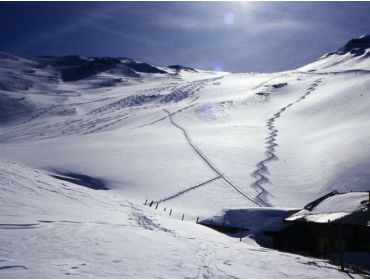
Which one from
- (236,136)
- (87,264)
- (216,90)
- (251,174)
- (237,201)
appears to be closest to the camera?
(87,264)

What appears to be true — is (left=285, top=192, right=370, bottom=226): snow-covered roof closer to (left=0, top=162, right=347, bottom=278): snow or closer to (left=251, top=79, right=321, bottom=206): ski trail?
(left=251, top=79, right=321, bottom=206): ski trail

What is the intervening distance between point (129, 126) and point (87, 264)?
52.4 meters

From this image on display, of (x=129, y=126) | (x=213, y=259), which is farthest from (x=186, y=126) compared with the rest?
(x=213, y=259)

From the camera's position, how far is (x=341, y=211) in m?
22.5

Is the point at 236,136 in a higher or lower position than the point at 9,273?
higher

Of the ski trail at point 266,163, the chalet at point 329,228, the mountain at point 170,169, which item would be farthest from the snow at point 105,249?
the ski trail at point 266,163

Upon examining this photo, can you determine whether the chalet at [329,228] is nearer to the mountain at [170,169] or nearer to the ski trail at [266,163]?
the mountain at [170,169]

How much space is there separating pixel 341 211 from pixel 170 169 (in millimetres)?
18515

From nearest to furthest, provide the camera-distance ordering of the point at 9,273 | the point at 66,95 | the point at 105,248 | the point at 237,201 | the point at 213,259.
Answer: the point at 9,273 < the point at 105,248 < the point at 213,259 < the point at 237,201 < the point at 66,95

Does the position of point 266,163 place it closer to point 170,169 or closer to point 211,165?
point 211,165

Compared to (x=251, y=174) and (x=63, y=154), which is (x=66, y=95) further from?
(x=251, y=174)

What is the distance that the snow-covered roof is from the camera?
20828mm

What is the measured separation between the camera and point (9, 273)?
7.99m

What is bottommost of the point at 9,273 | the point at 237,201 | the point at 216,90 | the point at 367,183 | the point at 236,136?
the point at 9,273
